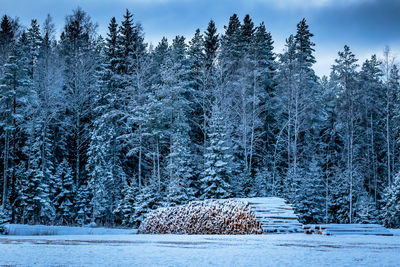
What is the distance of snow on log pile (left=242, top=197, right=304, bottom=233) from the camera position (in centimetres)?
1161

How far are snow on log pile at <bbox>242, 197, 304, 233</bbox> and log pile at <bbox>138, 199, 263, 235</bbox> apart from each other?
6.8 inches

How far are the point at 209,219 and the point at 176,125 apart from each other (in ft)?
61.7

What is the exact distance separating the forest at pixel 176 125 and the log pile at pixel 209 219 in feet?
27.2

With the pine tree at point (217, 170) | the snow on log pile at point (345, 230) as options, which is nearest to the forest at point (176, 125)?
the pine tree at point (217, 170)

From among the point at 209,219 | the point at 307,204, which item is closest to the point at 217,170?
the point at 307,204

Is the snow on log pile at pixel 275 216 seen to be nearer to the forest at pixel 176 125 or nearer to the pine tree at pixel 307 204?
the forest at pixel 176 125

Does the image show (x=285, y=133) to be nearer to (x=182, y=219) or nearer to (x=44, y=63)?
(x=44, y=63)

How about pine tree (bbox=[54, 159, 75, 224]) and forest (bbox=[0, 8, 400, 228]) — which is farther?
pine tree (bbox=[54, 159, 75, 224])

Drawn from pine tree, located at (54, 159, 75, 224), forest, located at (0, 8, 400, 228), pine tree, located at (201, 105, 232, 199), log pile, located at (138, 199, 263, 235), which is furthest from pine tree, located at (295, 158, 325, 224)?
pine tree, located at (54, 159, 75, 224)

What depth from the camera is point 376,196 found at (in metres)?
41.1

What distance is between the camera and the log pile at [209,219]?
12.3 meters

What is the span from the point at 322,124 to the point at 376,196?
8.77 metres

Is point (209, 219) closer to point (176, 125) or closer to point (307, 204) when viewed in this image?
point (307, 204)

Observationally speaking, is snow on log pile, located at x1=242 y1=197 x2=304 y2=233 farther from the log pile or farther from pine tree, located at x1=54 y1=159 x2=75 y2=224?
pine tree, located at x1=54 y1=159 x2=75 y2=224
